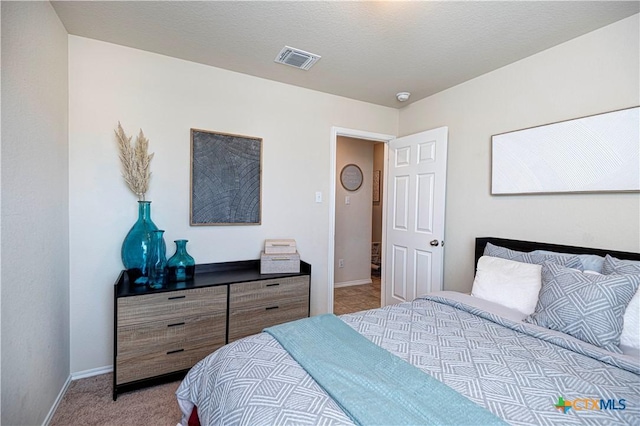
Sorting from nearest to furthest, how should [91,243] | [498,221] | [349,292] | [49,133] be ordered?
[49,133], [91,243], [498,221], [349,292]

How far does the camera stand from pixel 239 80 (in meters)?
2.56

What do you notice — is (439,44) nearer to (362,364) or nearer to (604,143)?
(604,143)

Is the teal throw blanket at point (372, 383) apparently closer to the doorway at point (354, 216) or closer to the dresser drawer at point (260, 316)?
the dresser drawer at point (260, 316)

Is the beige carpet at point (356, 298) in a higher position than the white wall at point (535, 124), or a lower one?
lower

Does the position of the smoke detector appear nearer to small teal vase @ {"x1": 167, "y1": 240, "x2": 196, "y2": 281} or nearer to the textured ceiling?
the textured ceiling

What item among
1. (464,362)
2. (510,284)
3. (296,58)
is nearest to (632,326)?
(510,284)

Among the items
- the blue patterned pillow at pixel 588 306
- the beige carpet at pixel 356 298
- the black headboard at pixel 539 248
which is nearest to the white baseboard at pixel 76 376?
the beige carpet at pixel 356 298

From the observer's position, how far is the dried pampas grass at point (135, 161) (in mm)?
2082

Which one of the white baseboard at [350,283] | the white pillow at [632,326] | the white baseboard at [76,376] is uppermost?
the white pillow at [632,326]

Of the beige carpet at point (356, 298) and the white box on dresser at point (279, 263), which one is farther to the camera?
the beige carpet at point (356, 298)

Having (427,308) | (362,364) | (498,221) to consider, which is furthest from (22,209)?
(498,221)

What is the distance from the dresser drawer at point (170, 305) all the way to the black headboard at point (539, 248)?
2.06m

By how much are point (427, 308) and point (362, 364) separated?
2.60ft

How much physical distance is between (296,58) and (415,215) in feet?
5.99
